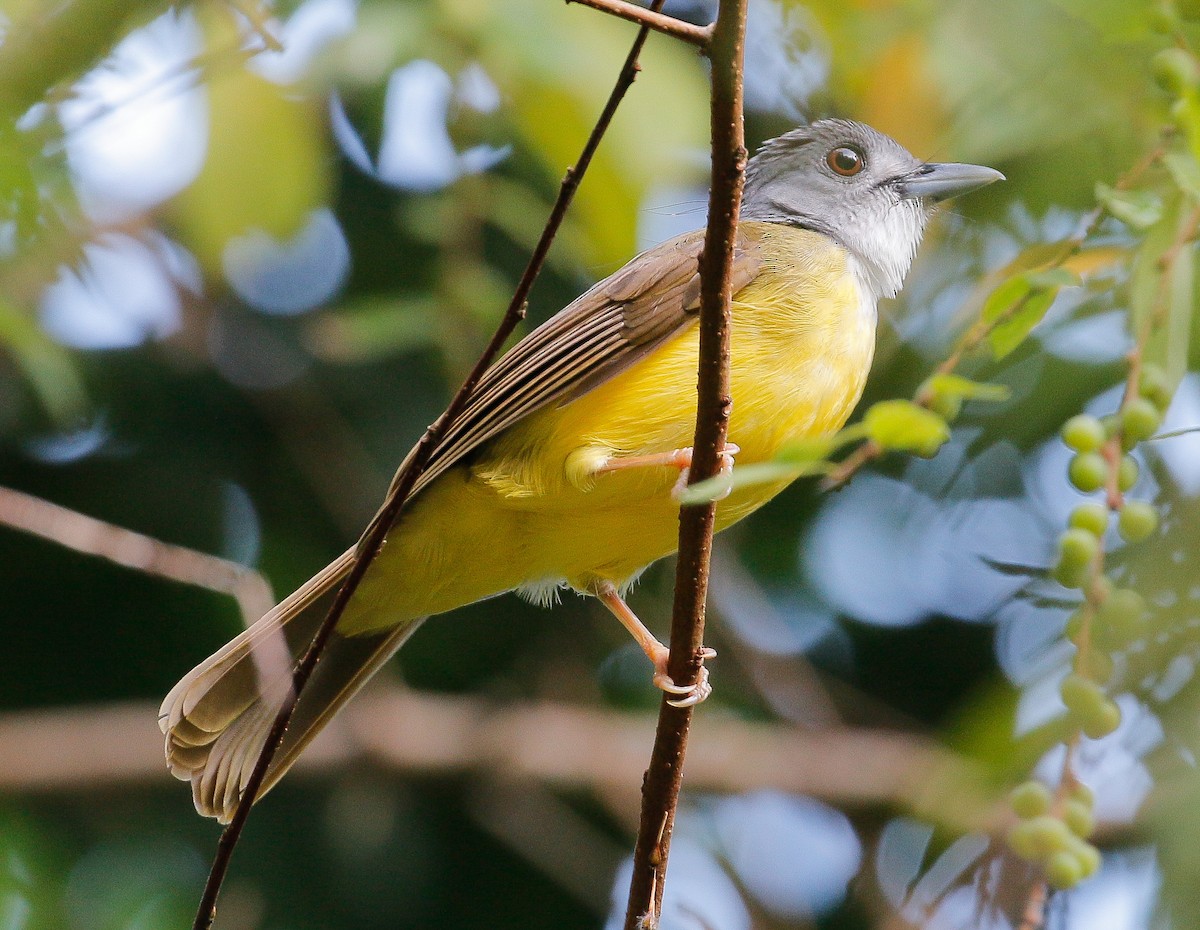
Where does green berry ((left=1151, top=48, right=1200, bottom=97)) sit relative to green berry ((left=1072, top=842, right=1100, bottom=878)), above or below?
above

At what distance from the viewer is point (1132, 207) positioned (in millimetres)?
2338

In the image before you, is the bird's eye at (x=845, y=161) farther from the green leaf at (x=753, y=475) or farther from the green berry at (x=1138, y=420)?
the green leaf at (x=753, y=475)

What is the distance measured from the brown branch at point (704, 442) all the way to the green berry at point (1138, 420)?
2.27ft

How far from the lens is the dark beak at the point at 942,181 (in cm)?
402

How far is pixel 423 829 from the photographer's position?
18.9 ft

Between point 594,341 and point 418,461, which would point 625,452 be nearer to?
point 594,341

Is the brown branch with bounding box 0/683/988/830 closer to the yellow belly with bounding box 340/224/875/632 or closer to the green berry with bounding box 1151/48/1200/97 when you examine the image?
the yellow belly with bounding box 340/224/875/632

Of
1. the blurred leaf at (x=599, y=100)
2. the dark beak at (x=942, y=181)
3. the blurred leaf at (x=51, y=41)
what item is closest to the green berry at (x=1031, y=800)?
the blurred leaf at (x=599, y=100)

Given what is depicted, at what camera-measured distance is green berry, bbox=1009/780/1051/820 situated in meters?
2.29

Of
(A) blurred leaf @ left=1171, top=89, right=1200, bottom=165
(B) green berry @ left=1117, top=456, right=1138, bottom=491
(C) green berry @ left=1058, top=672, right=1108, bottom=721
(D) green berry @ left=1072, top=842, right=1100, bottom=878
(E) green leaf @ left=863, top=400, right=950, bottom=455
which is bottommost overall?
(D) green berry @ left=1072, top=842, right=1100, bottom=878

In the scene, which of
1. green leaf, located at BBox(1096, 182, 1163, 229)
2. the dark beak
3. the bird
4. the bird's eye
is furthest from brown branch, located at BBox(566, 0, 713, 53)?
the bird's eye

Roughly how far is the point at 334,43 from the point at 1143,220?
2.30 metres

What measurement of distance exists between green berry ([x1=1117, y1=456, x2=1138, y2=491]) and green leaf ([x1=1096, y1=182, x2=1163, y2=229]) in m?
0.40

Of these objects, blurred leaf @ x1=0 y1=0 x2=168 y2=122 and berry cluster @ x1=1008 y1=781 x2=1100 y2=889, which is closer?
berry cluster @ x1=1008 y1=781 x2=1100 y2=889
